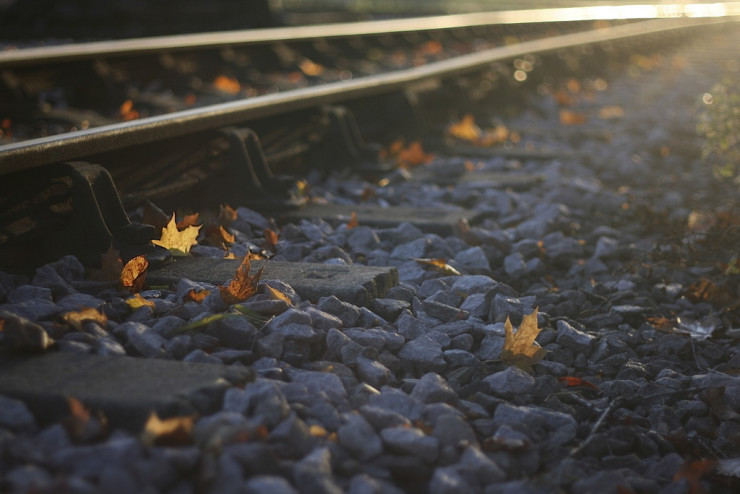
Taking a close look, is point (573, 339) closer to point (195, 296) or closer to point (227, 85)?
point (195, 296)

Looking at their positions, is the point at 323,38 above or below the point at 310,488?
above

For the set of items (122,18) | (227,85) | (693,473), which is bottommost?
(693,473)

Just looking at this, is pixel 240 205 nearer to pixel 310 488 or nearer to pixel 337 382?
pixel 337 382

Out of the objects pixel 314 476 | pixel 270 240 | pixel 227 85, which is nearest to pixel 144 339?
pixel 314 476

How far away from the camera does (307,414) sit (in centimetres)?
206

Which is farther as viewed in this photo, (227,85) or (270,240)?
(227,85)

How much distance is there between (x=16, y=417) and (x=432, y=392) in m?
1.08

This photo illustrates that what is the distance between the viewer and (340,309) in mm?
2682

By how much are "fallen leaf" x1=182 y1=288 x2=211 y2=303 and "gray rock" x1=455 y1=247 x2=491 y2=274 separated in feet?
4.23

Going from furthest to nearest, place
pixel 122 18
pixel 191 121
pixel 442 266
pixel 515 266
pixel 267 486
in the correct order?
1. pixel 122 18
2. pixel 191 121
3. pixel 515 266
4. pixel 442 266
5. pixel 267 486

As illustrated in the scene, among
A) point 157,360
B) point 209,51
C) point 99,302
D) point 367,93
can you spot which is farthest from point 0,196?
point 209,51

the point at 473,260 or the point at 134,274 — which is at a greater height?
the point at 134,274

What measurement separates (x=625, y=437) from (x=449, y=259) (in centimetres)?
142

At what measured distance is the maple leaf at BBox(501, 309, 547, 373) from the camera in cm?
265
